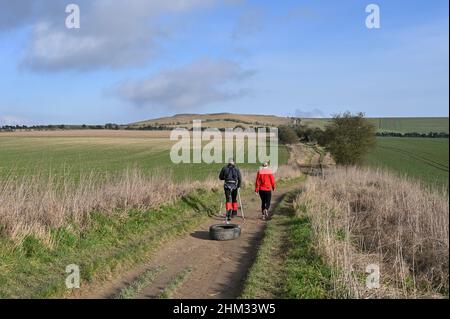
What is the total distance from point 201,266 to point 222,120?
10895 cm

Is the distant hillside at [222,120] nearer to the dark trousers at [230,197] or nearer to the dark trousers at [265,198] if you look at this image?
the dark trousers at [265,198]

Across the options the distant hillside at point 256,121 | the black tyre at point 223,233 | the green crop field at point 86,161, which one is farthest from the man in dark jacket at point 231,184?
the distant hillside at point 256,121

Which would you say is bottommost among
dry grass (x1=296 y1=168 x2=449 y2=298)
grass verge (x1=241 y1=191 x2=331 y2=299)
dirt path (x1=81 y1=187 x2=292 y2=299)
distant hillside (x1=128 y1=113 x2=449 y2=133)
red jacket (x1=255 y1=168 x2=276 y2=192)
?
dirt path (x1=81 y1=187 x2=292 y2=299)

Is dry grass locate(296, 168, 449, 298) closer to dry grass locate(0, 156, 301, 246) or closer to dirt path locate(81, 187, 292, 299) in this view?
dirt path locate(81, 187, 292, 299)

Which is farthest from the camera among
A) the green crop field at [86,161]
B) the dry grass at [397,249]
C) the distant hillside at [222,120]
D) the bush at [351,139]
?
the distant hillside at [222,120]

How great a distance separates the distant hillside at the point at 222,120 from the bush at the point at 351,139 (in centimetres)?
5685

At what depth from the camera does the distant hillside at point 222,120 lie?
4498 inches

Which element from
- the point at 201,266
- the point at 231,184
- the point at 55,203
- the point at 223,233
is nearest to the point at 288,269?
the point at 201,266

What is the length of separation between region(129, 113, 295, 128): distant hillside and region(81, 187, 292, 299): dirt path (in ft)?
307

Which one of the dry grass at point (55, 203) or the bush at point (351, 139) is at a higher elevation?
the bush at point (351, 139)

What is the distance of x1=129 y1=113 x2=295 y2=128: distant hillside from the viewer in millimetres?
114250

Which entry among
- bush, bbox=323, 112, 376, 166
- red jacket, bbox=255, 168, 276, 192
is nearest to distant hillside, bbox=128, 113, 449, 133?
bush, bbox=323, 112, 376, 166
